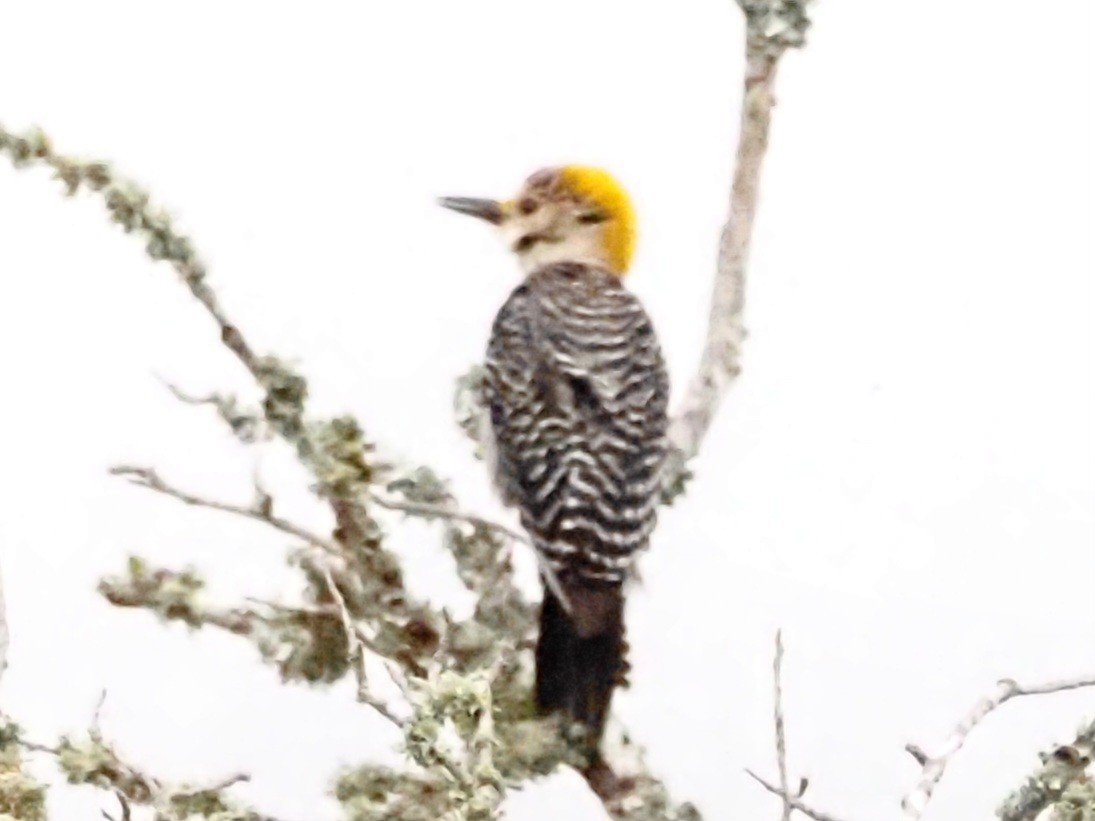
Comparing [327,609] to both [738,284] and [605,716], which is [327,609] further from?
[738,284]

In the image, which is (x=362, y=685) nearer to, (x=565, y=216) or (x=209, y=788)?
(x=209, y=788)

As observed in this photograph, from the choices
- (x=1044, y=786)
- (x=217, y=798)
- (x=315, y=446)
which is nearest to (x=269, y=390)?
(x=315, y=446)

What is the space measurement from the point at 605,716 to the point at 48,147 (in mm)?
611

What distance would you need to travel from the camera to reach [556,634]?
1577 mm

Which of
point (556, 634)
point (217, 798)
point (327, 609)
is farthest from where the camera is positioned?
point (556, 634)

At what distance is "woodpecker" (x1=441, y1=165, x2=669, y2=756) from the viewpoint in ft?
5.20

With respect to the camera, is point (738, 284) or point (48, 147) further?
point (738, 284)

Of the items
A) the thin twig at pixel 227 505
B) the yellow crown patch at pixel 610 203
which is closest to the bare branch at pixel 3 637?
the thin twig at pixel 227 505

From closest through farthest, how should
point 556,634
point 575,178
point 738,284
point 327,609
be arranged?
point 327,609 < point 556,634 < point 738,284 < point 575,178

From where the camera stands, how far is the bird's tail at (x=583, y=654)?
1517 millimetres

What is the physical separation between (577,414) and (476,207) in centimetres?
33

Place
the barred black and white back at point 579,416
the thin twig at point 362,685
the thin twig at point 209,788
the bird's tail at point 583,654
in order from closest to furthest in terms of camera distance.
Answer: the thin twig at point 362,685, the thin twig at point 209,788, the bird's tail at point 583,654, the barred black and white back at point 579,416

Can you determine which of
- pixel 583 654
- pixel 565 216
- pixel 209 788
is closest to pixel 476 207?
pixel 565 216

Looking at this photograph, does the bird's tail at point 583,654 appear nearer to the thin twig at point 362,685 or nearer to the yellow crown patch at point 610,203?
the thin twig at point 362,685
